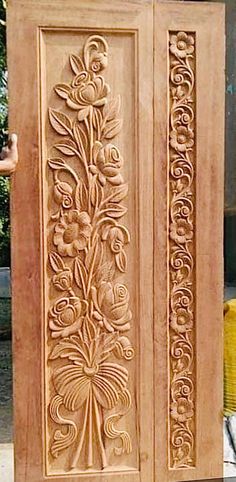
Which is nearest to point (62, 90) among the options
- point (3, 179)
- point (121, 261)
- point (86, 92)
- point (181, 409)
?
point (86, 92)

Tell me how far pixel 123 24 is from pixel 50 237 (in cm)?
69

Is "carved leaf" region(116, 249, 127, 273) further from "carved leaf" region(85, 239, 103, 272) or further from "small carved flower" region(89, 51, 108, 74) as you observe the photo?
"small carved flower" region(89, 51, 108, 74)

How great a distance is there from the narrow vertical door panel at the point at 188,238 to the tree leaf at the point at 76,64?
9.2 inches

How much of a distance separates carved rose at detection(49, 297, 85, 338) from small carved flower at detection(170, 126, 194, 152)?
58 cm

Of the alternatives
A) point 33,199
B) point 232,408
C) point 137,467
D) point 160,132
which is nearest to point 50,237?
point 33,199

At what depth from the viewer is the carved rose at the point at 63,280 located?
169cm

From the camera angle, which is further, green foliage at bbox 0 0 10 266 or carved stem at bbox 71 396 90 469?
green foliage at bbox 0 0 10 266

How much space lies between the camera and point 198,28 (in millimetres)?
1712

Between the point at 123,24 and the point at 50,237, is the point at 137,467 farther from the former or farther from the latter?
the point at 123,24

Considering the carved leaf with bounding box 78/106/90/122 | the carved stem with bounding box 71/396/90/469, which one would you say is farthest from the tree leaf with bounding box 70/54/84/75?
the carved stem with bounding box 71/396/90/469

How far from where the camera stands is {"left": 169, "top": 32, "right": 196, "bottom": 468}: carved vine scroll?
5.65 feet

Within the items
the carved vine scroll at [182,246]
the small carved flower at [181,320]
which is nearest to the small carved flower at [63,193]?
the carved vine scroll at [182,246]

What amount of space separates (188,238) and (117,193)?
28 centimetres

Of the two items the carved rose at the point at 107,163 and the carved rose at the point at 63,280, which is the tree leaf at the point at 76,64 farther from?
the carved rose at the point at 63,280
